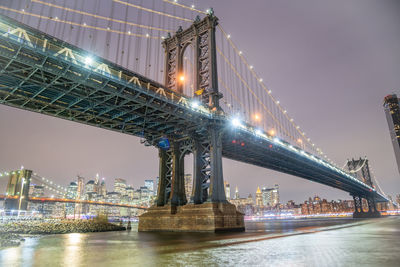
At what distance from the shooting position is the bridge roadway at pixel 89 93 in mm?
19672

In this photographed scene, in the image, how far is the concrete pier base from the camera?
29922mm

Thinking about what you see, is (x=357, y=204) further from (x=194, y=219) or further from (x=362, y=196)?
(x=194, y=219)

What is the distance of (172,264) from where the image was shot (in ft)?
26.9

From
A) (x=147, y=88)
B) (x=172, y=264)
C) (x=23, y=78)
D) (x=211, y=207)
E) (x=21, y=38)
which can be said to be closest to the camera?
(x=172, y=264)

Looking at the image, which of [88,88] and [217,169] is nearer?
[88,88]

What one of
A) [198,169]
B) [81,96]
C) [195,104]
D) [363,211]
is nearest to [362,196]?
[363,211]

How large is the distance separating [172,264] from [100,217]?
118 feet

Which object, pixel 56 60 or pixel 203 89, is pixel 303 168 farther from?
pixel 56 60

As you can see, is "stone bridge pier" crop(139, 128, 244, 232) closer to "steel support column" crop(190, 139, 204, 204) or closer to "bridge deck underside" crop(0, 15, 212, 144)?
"steel support column" crop(190, 139, 204, 204)

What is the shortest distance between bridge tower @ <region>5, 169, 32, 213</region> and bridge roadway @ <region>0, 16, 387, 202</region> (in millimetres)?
85065

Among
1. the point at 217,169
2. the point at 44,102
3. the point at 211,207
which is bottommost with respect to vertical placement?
the point at 211,207

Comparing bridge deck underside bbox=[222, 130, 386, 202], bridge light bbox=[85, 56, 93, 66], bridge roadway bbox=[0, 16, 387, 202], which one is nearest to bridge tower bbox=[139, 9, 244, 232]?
bridge roadway bbox=[0, 16, 387, 202]

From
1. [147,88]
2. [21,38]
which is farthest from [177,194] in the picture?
[21,38]

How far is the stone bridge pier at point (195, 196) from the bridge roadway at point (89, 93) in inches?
79.4
